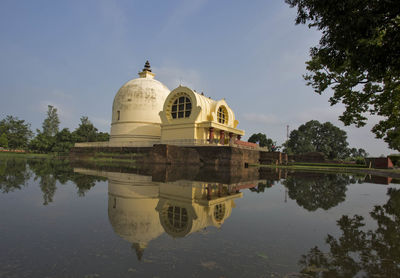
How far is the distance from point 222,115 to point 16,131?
6015 cm

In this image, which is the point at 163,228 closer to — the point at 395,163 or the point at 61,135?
the point at 395,163

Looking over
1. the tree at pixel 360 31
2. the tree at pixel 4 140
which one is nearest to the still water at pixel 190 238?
the tree at pixel 360 31

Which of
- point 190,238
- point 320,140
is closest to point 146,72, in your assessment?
point 190,238

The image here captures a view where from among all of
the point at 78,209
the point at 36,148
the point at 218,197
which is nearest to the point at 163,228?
the point at 78,209

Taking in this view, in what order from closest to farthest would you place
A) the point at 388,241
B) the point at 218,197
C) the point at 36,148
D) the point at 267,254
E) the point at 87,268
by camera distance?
the point at 87,268 → the point at 267,254 → the point at 388,241 → the point at 218,197 → the point at 36,148

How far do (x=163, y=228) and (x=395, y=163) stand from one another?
32.7 m

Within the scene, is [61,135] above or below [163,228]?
above

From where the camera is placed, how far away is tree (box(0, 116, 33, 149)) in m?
Answer: 58.4

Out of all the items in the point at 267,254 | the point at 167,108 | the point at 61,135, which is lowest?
the point at 267,254

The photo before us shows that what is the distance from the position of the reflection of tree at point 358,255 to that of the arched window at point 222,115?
29.3m

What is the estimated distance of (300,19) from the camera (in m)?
8.05

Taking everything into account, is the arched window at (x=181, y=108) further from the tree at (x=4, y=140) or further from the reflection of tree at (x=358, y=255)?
the tree at (x=4, y=140)

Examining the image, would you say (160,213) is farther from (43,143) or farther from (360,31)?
(43,143)

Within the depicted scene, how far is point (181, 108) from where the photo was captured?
31719 millimetres
